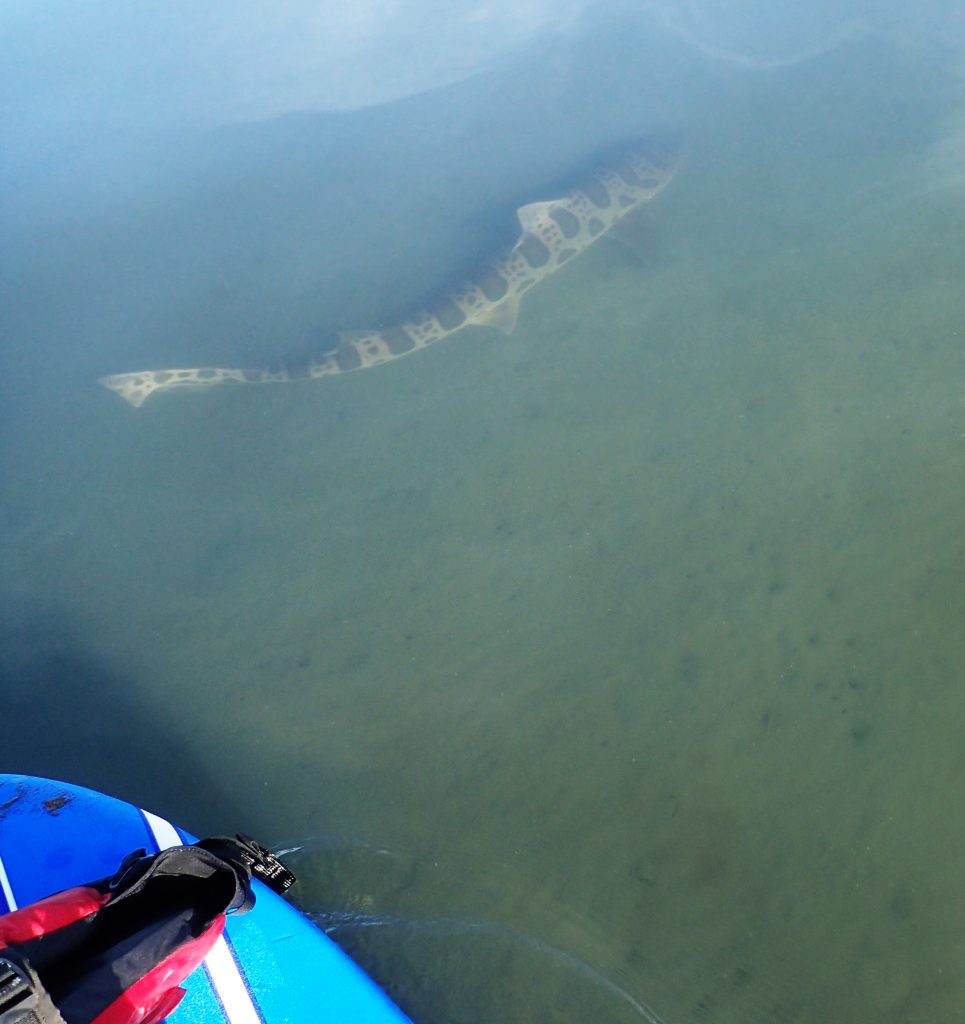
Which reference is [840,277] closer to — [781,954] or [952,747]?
[952,747]

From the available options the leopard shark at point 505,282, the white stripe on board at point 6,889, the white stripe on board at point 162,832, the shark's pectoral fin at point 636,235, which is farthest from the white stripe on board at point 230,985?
the shark's pectoral fin at point 636,235

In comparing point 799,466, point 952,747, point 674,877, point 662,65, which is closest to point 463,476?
point 799,466

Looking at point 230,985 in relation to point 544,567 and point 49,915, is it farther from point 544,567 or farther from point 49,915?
point 544,567

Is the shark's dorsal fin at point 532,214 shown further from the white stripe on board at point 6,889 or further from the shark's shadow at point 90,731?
the white stripe on board at point 6,889

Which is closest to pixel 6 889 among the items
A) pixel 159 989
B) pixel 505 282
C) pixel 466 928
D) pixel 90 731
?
pixel 159 989

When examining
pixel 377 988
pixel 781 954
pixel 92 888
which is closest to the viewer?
pixel 92 888

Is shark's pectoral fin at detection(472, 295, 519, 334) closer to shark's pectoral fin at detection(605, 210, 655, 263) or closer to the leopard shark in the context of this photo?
the leopard shark

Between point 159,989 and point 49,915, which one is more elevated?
point 49,915
